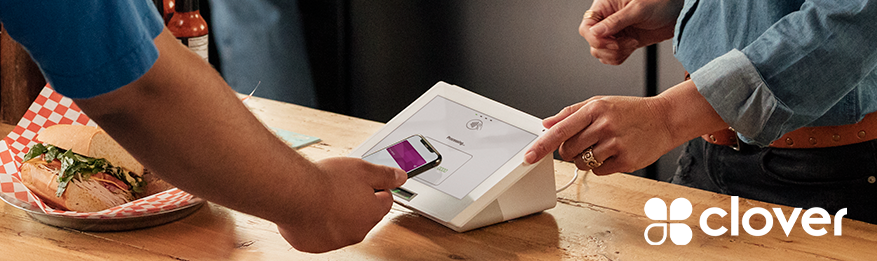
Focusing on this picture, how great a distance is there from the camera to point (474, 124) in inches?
40.4

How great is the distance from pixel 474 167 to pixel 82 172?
540 millimetres

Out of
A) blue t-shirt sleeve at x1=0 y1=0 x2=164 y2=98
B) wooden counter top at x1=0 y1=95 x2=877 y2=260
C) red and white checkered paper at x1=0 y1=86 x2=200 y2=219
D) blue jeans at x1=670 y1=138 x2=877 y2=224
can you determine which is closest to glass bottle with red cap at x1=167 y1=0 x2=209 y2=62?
red and white checkered paper at x1=0 y1=86 x2=200 y2=219

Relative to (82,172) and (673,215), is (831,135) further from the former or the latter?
(82,172)

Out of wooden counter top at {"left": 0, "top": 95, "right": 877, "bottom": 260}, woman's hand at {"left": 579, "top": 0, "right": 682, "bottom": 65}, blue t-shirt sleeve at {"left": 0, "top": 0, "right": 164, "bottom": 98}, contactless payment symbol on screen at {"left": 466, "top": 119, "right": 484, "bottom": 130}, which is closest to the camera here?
blue t-shirt sleeve at {"left": 0, "top": 0, "right": 164, "bottom": 98}

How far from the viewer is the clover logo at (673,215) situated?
0.91 m

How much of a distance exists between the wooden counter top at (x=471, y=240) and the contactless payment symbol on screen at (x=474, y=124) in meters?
0.15

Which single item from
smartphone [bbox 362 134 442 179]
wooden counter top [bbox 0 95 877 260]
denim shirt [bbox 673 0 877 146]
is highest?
denim shirt [bbox 673 0 877 146]

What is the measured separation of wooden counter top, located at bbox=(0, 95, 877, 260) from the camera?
0.86 m

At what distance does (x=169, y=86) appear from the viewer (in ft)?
1.85

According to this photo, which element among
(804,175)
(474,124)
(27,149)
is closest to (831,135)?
(804,175)

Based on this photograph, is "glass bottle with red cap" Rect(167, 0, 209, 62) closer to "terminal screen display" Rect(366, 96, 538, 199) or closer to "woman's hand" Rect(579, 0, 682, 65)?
"terminal screen display" Rect(366, 96, 538, 199)

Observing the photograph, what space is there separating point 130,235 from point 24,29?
1.64ft

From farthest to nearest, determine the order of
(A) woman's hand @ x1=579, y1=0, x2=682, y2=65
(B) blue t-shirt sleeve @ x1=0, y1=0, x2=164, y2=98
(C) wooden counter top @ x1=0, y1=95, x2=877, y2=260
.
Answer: (A) woman's hand @ x1=579, y1=0, x2=682, y2=65 → (C) wooden counter top @ x1=0, y1=95, x2=877, y2=260 → (B) blue t-shirt sleeve @ x1=0, y1=0, x2=164, y2=98

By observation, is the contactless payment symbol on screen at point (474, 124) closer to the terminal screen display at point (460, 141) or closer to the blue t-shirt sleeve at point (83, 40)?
the terminal screen display at point (460, 141)
